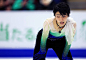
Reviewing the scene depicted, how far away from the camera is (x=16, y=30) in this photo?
10.7 ft

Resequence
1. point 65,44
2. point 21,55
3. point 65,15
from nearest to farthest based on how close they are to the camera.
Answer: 1. point 65,15
2. point 65,44
3. point 21,55

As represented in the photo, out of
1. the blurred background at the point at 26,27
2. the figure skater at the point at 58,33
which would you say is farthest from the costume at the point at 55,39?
the blurred background at the point at 26,27

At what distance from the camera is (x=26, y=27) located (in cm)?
328

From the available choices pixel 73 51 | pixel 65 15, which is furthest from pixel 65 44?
pixel 73 51

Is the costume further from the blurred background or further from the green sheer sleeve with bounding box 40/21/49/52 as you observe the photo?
the blurred background

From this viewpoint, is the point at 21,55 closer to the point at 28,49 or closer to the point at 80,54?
the point at 28,49

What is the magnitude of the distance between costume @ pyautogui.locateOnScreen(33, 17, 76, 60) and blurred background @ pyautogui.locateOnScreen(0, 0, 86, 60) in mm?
1303

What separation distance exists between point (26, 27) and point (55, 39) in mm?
1496

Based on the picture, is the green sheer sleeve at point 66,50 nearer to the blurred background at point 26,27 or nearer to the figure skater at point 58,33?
the figure skater at point 58,33

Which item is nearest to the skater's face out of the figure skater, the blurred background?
the figure skater

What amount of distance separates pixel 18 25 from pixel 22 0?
601mm

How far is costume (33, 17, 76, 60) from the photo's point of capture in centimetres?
177

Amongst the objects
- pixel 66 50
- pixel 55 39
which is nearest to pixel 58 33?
pixel 55 39

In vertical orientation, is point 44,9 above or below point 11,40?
above
